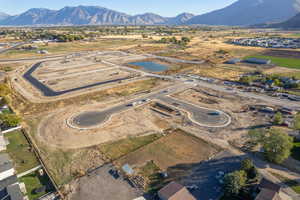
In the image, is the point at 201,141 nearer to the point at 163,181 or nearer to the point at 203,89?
the point at 163,181

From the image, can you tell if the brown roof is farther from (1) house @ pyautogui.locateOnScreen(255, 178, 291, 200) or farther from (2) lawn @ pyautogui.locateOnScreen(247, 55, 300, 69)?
(2) lawn @ pyautogui.locateOnScreen(247, 55, 300, 69)

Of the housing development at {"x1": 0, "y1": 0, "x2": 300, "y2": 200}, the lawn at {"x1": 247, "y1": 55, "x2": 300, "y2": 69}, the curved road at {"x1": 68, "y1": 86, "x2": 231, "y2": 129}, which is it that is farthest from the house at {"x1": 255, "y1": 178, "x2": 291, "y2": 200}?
the lawn at {"x1": 247, "y1": 55, "x2": 300, "y2": 69}

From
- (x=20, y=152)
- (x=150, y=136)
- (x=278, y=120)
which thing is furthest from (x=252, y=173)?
(x=20, y=152)

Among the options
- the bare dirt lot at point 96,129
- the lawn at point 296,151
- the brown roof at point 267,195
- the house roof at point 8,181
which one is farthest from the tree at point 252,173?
the house roof at point 8,181

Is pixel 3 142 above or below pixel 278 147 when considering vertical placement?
below

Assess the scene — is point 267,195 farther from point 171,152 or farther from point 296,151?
point 296,151


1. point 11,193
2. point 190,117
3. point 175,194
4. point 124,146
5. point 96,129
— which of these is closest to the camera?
point 11,193

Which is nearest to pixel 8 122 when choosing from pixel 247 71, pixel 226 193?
pixel 226 193

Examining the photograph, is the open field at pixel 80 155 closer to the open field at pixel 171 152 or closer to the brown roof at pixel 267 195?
the open field at pixel 171 152
